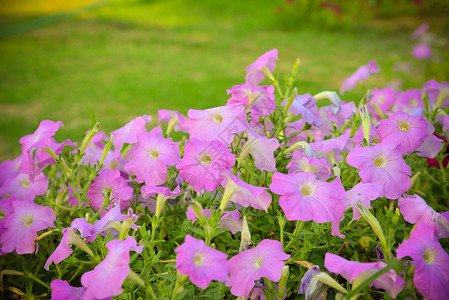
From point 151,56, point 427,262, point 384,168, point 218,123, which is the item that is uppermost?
point 218,123

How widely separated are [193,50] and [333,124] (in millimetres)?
5013

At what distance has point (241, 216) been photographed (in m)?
1.14

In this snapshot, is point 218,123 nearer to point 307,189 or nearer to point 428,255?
point 307,189

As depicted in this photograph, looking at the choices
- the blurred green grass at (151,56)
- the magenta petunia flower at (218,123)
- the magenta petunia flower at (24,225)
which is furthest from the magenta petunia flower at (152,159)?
the blurred green grass at (151,56)

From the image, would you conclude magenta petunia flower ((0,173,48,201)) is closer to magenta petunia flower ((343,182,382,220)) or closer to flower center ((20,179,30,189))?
Result: flower center ((20,179,30,189))

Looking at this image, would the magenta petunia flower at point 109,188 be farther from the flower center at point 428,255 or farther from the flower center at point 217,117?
the flower center at point 428,255

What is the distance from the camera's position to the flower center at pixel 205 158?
105 centimetres

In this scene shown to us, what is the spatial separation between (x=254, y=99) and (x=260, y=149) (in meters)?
0.16

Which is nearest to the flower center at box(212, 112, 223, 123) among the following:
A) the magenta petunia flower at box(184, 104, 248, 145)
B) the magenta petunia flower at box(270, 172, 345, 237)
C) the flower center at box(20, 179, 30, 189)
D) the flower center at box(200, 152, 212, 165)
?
the magenta petunia flower at box(184, 104, 248, 145)

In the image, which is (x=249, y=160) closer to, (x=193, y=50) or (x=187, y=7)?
(x=193, y=50)

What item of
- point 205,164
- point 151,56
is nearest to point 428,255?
point 205,164

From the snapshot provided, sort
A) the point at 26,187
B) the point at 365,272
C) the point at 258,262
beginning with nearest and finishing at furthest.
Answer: the point at 365,272 → the point at 258,262 → the point at 26,187

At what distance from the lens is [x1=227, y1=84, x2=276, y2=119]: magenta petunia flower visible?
1187 mm

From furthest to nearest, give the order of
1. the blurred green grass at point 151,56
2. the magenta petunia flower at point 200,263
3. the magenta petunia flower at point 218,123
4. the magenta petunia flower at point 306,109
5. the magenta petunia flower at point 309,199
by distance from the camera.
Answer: the blurred green grass at point 151,56 → the magenta petunia flower at point 306,109 → the magenta petunia flower at point 218,123 → the magenta petunia flower at point 309,199 → the magenta petunia flower at point 200,263
